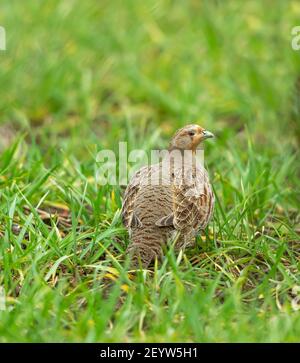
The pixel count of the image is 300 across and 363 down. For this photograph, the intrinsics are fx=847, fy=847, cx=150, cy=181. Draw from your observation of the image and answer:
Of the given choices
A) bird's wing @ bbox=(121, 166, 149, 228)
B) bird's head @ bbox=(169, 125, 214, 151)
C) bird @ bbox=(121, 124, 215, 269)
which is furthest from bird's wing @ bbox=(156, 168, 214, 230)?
bird's head @ bbox=(169, 125, 214, 151)

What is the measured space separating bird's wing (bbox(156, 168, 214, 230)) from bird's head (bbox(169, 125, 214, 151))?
1.33ft

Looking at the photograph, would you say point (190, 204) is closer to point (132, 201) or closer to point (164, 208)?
point (164, 208)

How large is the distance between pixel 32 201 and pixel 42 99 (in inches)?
101

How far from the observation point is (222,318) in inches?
175

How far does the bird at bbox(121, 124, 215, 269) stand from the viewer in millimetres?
5023

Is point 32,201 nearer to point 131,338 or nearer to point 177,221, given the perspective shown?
point 177,221

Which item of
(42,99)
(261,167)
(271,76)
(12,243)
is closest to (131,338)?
(12,243)

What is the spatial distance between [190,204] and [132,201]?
363 mm

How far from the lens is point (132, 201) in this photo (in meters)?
5.27

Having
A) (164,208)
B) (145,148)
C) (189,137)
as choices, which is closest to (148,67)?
(145,148)

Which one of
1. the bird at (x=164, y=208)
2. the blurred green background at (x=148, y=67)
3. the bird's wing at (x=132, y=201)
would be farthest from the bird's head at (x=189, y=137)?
the blurred green background at (x=148, y=67)

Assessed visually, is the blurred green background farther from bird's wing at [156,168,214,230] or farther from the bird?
bird's wing at [156,168,214,230]

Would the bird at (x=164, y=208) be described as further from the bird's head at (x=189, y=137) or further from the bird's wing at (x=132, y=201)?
the bird's head at (x=189, y=137)

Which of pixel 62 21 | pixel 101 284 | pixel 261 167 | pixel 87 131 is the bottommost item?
pixel 101 284
